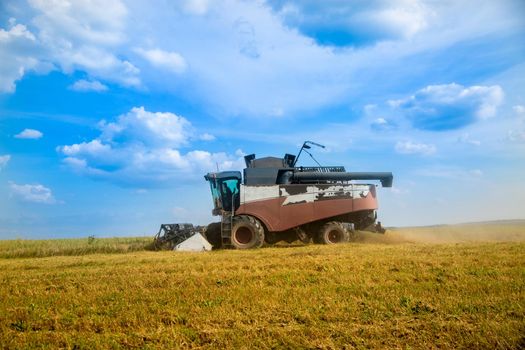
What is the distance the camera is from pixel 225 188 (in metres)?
17.4

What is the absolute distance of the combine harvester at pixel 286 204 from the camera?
16.5m

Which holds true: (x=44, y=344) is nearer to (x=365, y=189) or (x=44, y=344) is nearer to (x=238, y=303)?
(x=238, y=303)

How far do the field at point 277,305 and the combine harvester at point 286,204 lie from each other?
256 inches

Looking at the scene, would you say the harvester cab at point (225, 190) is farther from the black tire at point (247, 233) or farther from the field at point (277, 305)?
the field at point (277, 305)

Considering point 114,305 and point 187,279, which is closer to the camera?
point 114,305

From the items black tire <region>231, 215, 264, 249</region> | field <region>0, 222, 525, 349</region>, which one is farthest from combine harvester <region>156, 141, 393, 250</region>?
field <region>0, 222, 525, 349</region>

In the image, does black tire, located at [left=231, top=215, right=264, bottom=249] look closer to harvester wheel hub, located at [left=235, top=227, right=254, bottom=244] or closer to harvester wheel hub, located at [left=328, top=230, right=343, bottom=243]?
harvester wheel hub, located at [left=235, top=227, right=254, bottom=244]

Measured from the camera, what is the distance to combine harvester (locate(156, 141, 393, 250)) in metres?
16.5

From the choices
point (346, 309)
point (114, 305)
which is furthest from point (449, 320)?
point (114, 305)

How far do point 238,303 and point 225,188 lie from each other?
37.4 feet

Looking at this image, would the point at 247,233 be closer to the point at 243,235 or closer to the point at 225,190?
the point at 243,235

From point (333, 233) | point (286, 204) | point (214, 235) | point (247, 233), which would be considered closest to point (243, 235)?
point (247, 233)

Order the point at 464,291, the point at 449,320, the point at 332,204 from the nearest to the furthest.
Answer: the point at 449,320
the point at 464,291
the point at 332,204

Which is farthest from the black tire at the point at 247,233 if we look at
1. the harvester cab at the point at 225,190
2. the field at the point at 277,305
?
the field at the point at 277,305
